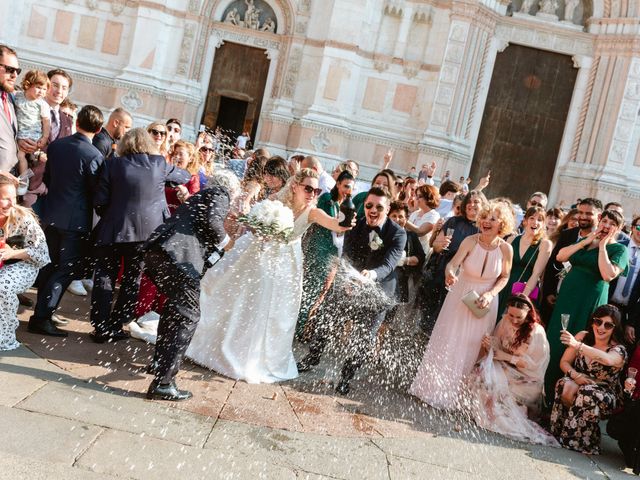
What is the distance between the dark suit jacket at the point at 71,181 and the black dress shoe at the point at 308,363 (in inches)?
94.8

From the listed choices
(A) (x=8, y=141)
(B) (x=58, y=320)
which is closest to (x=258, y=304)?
(B) (x=58, y=320)

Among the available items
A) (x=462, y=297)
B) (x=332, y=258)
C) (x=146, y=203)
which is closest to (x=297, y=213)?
(x=332, y=258)

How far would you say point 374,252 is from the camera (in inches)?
264

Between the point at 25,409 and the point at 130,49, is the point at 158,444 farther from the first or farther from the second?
the point at 130,49

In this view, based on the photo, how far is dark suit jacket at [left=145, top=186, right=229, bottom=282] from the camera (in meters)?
5.44

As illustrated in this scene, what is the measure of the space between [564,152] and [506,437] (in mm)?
15133

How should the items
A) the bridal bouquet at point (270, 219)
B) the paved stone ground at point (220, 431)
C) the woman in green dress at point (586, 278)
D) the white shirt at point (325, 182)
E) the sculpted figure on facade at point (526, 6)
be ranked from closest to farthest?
1. the paved stone ground at point (220, 431)
2. the bridal bouquet at point (270, 219)
3. the woman in green dress at point (586, 278)
4. the white shirt at point (325, 182)
5. the sculpted figure on facade at point (526, 6)

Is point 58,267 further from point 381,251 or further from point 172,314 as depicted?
point 381,251

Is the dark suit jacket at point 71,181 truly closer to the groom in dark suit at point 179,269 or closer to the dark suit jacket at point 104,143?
the dark suit jacket at point 104,143

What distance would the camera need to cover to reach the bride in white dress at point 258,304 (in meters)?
6.17

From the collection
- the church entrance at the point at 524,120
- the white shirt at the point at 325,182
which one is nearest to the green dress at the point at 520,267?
the white shirt at the point at 325,182

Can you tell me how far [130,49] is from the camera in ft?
61.9

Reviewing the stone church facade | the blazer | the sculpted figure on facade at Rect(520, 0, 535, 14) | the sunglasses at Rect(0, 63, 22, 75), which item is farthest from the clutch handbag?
the sculpted figure on facade at Rect(520, 0, 535, 14)

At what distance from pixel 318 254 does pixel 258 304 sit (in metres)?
1.14
